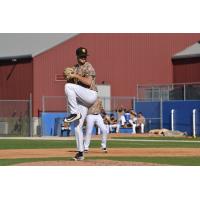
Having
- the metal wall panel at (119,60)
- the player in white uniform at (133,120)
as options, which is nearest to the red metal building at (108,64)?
the metal wall panel at (119,60)

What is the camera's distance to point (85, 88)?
15.8 meters

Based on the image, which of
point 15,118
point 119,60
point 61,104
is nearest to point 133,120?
point 61,104

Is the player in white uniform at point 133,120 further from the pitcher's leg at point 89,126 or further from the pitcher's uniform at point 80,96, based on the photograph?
the pitcher's uniform at point 80,96

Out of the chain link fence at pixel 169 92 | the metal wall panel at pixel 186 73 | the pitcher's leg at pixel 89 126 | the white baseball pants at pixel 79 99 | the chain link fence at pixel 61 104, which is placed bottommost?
the pitcher's leg at pixel 89 126

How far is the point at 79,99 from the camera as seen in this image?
15.9 meters

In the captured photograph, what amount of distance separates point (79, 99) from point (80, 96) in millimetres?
97

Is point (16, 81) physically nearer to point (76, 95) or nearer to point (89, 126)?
point (89, 126)

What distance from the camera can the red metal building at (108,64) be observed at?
45.3 m

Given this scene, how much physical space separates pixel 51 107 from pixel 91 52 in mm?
4663

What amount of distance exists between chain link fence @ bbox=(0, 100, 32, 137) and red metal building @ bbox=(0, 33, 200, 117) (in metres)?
0.99

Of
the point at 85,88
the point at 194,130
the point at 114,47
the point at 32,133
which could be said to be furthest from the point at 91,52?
Answer: the point at 85,88

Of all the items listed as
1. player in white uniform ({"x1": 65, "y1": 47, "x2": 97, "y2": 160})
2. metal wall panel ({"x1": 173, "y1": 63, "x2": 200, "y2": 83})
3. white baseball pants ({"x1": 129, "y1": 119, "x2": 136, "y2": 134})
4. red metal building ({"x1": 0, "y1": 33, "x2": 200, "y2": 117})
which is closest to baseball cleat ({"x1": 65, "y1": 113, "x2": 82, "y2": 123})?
player in white uniform ({"x1": 65, "y1": 47, "x2": 97, "y2": 160})

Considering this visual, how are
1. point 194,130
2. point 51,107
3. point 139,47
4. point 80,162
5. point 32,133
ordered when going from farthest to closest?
point 139,47, point 51,107, point 32,133, point 194,130, point 80,162
